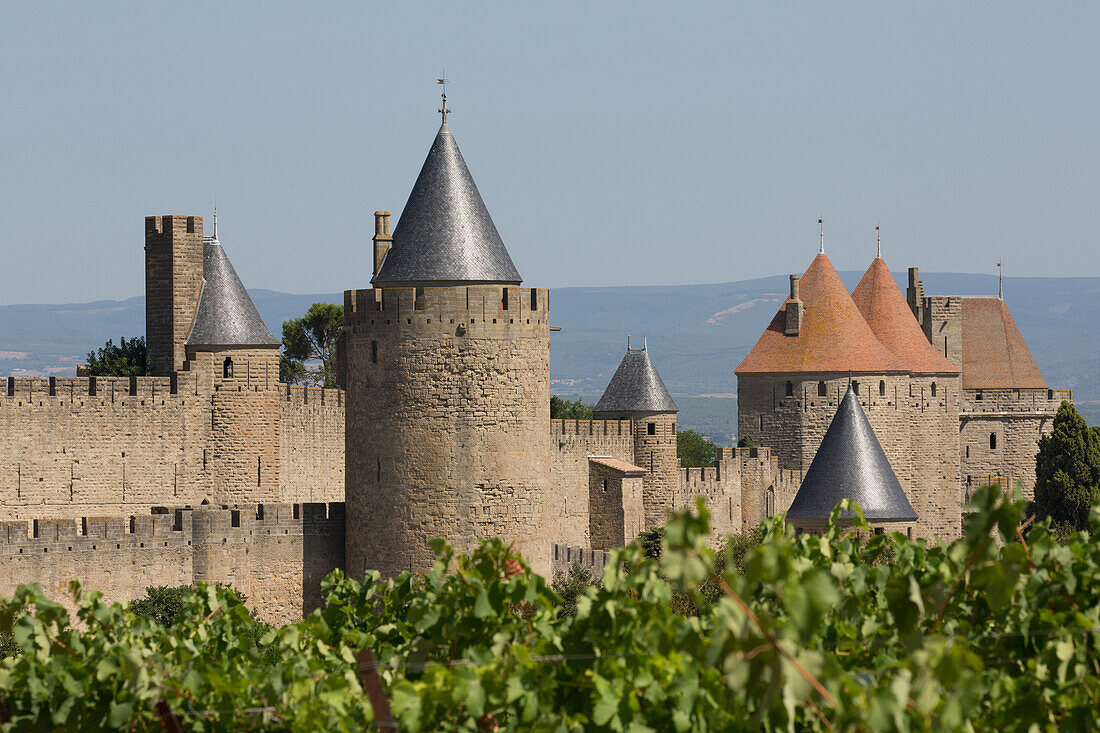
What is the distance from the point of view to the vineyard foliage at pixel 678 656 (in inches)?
422

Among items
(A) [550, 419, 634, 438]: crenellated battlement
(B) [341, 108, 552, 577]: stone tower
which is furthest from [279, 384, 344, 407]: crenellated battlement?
(B) [341, 108, 552, 577]: stone tower

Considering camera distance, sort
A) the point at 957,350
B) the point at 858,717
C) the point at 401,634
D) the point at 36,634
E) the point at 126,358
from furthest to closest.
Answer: the point at 957,350
the point at 126,358
the point at 401,634
the point at 36,634
the point at 858,717

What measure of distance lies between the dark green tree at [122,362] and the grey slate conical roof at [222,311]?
3267 mm

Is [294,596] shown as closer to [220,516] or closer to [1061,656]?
[220,516]

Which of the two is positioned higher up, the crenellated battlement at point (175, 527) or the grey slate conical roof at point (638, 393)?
the grey slate conical roof at point (638, 393)

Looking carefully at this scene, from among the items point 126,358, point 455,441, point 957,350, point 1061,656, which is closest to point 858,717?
point 1061,656

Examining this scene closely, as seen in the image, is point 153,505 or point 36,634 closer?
point 36,634

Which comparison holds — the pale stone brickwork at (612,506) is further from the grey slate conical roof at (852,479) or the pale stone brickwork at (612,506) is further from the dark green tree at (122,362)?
the dark green tree at (122,362)

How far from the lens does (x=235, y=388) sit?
36594 mm

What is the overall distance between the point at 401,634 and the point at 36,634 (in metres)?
3.66

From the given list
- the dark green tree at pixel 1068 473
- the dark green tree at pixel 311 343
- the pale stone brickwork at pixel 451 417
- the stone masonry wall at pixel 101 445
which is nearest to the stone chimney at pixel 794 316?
the dark green tree at pixel 1068 473

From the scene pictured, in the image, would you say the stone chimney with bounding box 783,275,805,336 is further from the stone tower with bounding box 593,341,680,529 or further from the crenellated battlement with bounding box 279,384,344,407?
the crenellated battlement with bounding box 279,384,344,407

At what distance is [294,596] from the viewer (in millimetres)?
30922

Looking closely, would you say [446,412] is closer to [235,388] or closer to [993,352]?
[235,388]
